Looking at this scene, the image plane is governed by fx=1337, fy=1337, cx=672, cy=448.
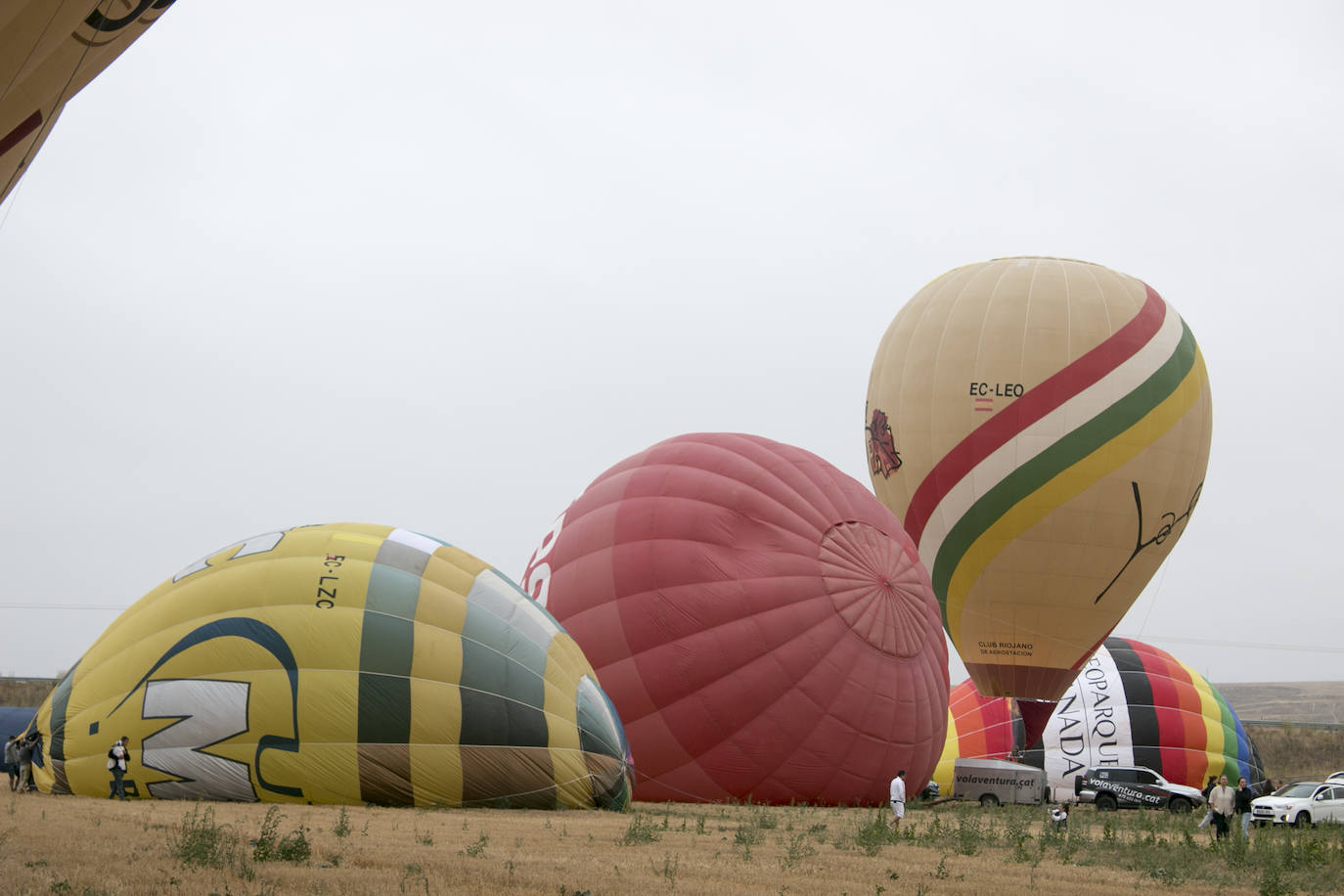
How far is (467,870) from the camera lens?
8.70 m

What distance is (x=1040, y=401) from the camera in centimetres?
2448

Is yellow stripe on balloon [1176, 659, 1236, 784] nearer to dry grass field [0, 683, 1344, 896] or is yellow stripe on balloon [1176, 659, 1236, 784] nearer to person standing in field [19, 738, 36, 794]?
dry grass field [0, 683, 1344, 896]

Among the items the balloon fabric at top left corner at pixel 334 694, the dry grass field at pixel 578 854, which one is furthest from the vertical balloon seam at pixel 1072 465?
the balloon fabric at top left corner at pixel 334 694

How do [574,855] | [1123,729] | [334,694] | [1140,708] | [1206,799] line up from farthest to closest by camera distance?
[1140,708], [1123,729], [1206,799], [334,694], [574,855]

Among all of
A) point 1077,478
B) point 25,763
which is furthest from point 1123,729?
point 25,763

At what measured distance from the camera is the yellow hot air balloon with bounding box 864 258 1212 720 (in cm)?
2453

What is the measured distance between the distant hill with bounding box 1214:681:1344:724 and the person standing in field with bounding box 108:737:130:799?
8242cm

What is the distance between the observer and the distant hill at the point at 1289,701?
89.9 m

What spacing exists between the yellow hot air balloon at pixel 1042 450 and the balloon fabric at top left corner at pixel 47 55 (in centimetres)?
1932

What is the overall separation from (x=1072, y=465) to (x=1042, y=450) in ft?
1.98

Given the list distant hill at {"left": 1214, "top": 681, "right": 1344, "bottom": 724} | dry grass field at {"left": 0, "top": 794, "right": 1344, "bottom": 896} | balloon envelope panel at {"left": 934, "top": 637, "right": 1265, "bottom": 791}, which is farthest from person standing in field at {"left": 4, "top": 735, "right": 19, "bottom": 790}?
distant hill at {"left": 1214, "top": 681, "right": 1344, "bottom": 724}

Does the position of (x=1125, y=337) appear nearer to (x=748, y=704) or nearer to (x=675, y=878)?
(x=748, y=704)

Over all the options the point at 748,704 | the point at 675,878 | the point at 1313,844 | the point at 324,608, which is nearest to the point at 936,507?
the point at 748,704
